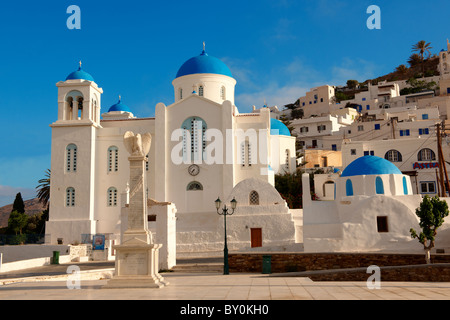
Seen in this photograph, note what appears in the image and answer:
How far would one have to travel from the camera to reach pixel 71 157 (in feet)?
103

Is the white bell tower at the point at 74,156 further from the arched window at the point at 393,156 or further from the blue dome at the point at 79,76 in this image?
the arched window at the point at 393,156

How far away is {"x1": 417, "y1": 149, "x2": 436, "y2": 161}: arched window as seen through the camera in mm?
34375

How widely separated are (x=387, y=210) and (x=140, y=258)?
15888mm

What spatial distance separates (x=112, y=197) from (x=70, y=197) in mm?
2814

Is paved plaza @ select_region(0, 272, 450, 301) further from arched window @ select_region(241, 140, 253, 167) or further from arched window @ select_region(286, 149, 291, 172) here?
arched window @ select_region(286, 149, 291, 172)

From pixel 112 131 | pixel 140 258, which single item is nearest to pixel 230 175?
pixel 112 131

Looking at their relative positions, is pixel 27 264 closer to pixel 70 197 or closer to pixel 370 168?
pixel 70 197

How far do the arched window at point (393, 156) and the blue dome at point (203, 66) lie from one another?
14.0 m

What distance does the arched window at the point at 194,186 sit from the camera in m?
30.7

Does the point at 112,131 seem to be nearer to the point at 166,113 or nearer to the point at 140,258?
the point at 166,113

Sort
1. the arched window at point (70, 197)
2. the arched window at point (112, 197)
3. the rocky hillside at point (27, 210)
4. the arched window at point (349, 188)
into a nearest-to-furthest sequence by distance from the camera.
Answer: the arched window at point (349, 188) < the arched window at point (70, 197) < the arched window at point (112, 197) < the rocky hillside at point (27, 210)

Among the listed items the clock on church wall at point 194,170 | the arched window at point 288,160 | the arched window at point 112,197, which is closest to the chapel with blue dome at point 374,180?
the clock on church wall at point 194,170

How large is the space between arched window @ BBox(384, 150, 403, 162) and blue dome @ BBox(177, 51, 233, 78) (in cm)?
1404

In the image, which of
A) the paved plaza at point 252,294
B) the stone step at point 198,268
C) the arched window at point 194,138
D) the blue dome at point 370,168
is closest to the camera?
the paved plaza at point 252,294
